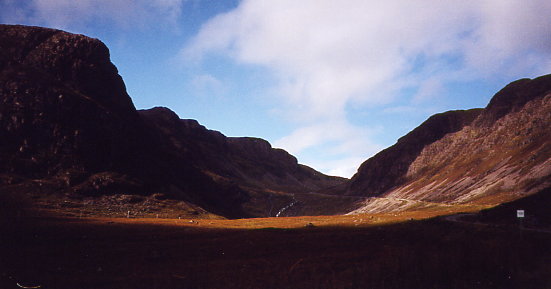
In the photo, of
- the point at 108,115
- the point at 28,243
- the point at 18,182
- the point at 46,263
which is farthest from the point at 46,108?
the point at 46,263

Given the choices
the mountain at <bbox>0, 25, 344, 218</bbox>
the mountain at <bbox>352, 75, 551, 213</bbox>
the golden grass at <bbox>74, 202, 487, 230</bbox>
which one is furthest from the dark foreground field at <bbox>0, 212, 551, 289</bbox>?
the mountain at <bbox>352, 75, 551, 213</bbox>

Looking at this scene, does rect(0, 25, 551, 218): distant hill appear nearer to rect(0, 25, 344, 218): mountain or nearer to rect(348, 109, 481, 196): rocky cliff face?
rect(0, 25, 344, 218): mountain

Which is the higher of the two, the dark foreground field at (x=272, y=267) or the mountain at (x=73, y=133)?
the mountain at (x=73, y=133)

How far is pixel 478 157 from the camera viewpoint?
13238 cm

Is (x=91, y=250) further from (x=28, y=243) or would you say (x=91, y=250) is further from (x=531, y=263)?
(x=531, y=263)

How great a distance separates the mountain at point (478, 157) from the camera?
303 feet

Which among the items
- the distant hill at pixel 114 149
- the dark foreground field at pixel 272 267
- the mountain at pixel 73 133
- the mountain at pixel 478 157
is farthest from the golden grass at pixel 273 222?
the dark foreground field at pixel 272 267

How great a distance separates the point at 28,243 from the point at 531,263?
39.0m

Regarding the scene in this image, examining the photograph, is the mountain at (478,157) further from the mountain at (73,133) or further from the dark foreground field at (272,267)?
the mountain at (73,133)

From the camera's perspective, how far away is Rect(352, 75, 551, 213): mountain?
92.3 metres

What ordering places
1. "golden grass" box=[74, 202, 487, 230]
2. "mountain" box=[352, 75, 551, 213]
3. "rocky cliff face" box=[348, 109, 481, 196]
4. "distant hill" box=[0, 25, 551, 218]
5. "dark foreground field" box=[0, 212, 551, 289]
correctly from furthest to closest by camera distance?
"rocky cliff face" box=[348, 109, 481, 196], "mountain" box=[352, 75, 551, 213], "distant hill" box=[0, 25, 551, 218], "golden grass" box=[74, 202, 487, 230], "dark foreground field" box=[0, 212, 551, 289]

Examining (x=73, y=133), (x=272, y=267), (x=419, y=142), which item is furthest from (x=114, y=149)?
(x=419, y=142)

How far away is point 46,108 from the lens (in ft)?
334

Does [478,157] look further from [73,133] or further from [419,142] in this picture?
[73,133]
